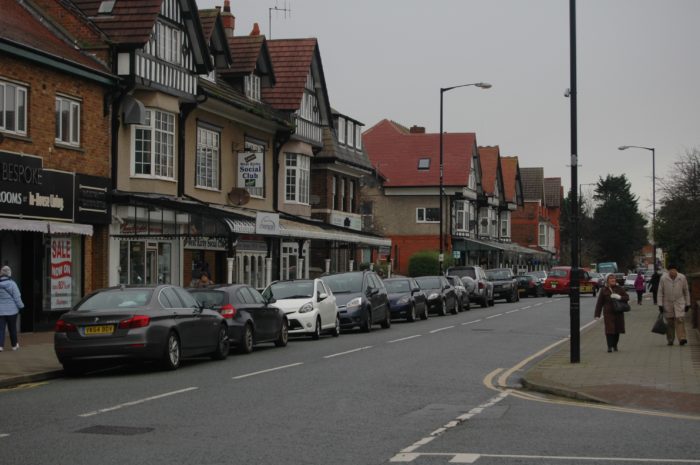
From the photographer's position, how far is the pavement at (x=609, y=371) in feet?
45.0

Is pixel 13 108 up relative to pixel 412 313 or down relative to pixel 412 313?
up

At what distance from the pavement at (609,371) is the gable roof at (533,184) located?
89.7 metres

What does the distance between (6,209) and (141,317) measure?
8.48 meters

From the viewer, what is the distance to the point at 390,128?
83500 mm

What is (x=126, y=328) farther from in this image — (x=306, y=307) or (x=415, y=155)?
(x=415, y=155)

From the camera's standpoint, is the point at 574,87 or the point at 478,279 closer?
the point at 574,87

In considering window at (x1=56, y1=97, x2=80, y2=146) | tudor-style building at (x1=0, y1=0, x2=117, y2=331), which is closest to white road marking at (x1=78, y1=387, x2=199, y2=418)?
tudor-style building at (x1=0, y1=0, x2=117, y2=331)

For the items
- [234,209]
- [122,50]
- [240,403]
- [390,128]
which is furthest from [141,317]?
Answer: [390,128]

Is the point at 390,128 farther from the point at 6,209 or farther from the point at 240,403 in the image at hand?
the point at 240,403

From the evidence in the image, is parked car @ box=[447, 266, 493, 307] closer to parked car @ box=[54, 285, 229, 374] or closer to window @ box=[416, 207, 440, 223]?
window @ box=[416, 207, 440, 223]

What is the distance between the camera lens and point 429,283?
135 ft

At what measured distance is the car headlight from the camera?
2606cm

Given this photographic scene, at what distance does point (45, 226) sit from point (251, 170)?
12.4 metres

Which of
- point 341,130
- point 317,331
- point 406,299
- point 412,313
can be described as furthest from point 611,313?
point 341,130
